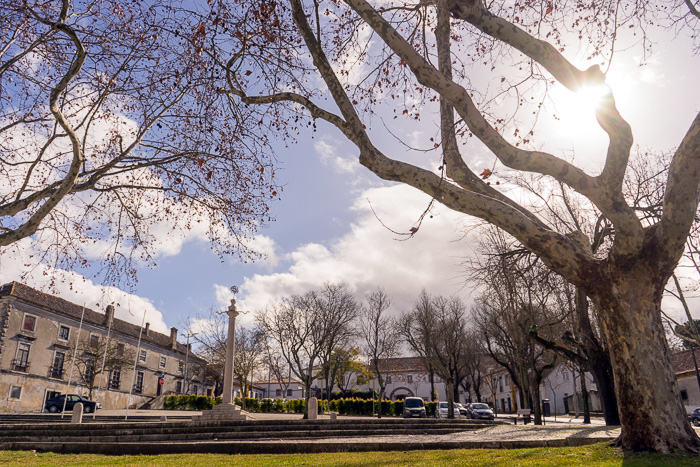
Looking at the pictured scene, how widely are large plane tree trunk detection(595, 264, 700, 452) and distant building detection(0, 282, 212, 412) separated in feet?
91.6

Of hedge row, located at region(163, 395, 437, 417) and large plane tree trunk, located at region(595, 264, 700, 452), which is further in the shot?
hedge row, located at region(163, 395, 437, 417)

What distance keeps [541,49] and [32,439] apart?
16.2 m

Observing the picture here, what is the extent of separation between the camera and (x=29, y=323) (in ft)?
122

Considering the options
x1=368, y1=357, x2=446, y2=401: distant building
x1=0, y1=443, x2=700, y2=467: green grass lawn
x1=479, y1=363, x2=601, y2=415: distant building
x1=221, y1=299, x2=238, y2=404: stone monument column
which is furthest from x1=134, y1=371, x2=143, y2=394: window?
x1=0, y1=443, x2=700, y2=467: green grass lawn

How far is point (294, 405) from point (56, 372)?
21.1m

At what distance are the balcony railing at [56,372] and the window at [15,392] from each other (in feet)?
9.91

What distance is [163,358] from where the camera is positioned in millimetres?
54375

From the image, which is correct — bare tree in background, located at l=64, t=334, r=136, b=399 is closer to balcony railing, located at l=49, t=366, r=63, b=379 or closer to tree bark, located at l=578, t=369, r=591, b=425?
balcony railing, located at l=49, t=366, r=63, b=379

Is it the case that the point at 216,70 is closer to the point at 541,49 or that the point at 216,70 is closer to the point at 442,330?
the point at 541,49

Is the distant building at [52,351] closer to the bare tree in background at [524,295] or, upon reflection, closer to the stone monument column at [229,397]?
the stone monument column at [229,397]

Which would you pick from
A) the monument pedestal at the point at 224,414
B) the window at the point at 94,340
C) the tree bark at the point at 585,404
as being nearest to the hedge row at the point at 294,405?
the window at the point at 94,340

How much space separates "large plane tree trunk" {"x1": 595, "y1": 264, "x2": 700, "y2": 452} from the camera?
630 centimetres

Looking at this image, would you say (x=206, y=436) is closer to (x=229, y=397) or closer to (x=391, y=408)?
(x=229, y=397)

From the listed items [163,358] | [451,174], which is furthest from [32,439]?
[163,358]
